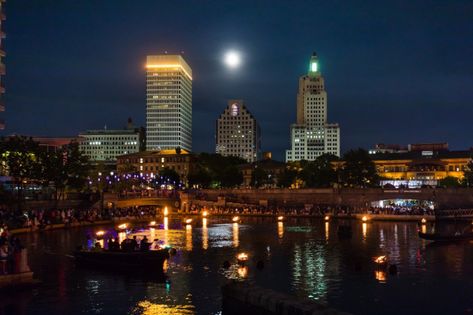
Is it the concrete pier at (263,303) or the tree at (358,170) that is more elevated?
the tree at (358,170)

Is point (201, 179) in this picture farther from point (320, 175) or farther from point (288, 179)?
point (320, 175)

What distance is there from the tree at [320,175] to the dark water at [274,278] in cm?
7133

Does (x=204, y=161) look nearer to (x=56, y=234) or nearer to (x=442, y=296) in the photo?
(x=56, y=234)

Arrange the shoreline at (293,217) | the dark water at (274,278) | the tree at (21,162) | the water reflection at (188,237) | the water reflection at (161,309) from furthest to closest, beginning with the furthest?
1. the tree at (21,162)
2. the shoreline at (293,217)
3. the water reflection at (188,237)
4. the dark water at (274,278)
5. the water reflection at (161,309)

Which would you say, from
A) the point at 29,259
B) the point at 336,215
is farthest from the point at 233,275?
the point at 336,215

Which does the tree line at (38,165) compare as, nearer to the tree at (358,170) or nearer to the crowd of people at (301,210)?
the crowd of people at (301,210)

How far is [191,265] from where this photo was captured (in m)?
47.9

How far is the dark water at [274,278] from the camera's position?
33281 millimetres

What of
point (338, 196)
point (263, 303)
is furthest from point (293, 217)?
point (263, 303)

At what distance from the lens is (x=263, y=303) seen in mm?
23625

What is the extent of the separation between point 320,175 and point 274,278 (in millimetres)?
102615

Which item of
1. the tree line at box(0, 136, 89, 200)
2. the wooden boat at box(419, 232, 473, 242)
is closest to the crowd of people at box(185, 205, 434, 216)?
the tree line at box(0, 136, 89, 200)

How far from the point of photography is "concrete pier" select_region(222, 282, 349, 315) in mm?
21400

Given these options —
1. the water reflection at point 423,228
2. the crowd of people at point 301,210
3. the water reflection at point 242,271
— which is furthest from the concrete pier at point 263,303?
the crowd of people at point 301,210
